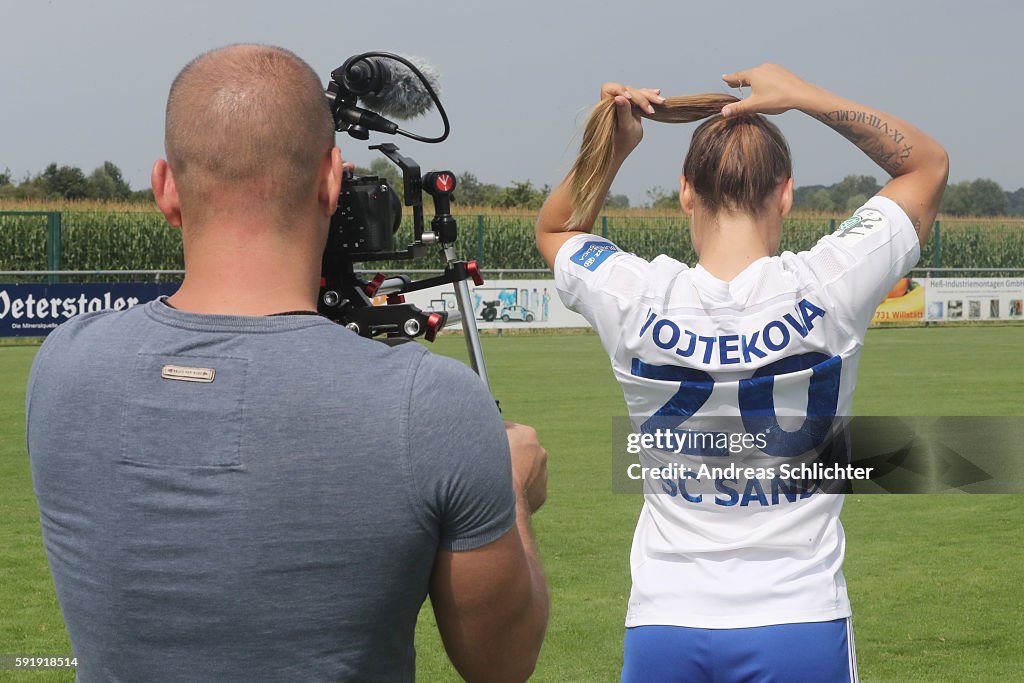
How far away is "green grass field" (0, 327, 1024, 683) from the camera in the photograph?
5.67 m

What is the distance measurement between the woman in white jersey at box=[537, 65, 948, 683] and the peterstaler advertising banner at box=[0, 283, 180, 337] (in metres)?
21.5

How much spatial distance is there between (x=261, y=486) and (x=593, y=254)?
4.39 feet

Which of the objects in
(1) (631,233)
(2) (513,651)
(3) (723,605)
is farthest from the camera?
(1) (631,233)

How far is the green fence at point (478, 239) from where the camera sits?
112 ft

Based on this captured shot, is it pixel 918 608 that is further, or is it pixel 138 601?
pixel 918 608

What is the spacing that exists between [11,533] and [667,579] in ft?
21.8

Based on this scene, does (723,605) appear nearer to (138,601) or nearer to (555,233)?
(555,233)

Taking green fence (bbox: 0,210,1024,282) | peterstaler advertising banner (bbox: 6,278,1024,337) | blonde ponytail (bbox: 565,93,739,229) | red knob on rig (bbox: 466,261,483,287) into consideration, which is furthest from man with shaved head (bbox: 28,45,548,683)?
green fence (bbox: 0,210,1024,282)

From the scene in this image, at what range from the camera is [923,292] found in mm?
32062

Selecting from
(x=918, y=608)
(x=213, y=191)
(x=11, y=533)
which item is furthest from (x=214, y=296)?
(x=11, y=533)

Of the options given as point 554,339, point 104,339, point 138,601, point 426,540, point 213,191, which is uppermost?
point 213,191

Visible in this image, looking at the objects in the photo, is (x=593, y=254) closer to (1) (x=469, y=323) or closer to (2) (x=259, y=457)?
(1) (x=469, y=323)

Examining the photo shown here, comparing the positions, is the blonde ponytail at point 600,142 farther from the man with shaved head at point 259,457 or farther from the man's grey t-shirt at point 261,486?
the man's grey t-shirt at point 261,486

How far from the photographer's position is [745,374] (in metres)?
2.56
